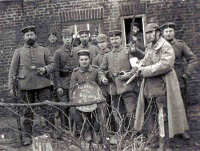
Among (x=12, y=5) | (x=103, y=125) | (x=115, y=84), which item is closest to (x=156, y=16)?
(x=115, y=84)

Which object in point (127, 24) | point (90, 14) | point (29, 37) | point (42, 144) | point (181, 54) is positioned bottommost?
point (42, 144)

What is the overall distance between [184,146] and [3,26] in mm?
5537

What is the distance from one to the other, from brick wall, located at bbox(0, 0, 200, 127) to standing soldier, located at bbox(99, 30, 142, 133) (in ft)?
8.16

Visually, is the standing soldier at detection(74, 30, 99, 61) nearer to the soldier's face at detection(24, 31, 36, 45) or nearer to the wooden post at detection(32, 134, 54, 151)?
the soldier's face at detection(24, 31, 36, 45)

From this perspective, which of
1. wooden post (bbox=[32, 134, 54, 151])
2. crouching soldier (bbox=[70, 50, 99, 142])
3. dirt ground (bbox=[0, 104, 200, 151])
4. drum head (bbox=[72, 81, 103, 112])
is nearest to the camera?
wooden post (bbox=[32, 134, 54, 151])

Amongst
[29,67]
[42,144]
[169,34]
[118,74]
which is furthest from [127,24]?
[42,144]

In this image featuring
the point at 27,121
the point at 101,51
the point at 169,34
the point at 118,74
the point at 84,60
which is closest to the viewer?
the point at 84,60

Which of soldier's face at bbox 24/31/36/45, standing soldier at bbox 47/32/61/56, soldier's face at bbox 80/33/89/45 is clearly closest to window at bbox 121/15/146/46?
standing soldier at bbox 47/32/61/56

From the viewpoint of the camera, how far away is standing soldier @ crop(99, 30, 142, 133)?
22.6 feet

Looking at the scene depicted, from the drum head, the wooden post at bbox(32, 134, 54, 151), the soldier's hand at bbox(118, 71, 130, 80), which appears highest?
the soldier's hand at bbox(118, 71, 130, 80)

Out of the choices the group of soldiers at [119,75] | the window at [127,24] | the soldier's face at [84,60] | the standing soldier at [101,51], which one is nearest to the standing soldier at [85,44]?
the group of soldiers at [119,75]

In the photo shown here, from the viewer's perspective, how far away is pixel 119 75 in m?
6.96

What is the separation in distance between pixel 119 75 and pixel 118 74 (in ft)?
0.22

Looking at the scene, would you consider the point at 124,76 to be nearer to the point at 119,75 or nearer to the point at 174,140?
the point at 119,75
